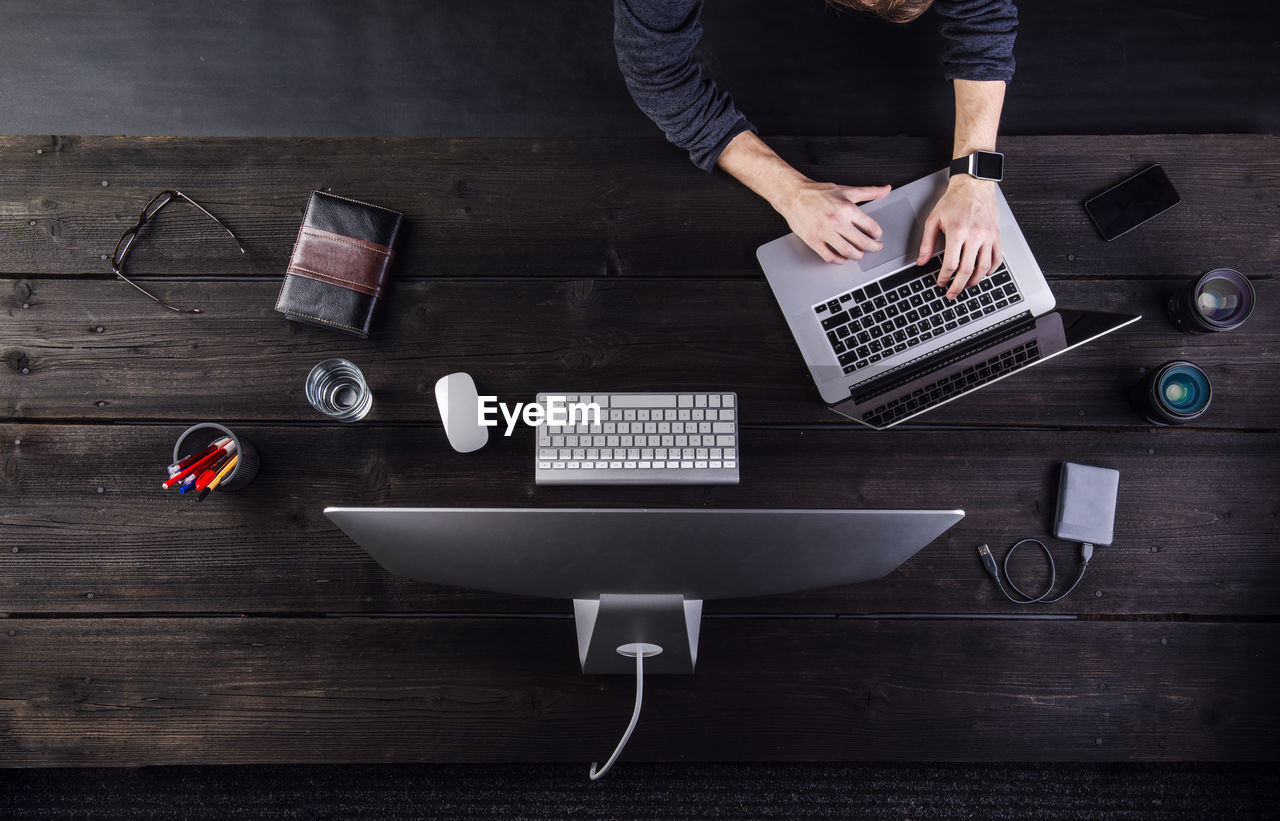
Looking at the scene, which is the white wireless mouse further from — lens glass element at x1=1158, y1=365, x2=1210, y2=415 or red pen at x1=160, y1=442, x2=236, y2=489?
lens glass element at x1=1158, y1=365, x2=1210, y2=415

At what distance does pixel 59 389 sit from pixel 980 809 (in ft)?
6.64

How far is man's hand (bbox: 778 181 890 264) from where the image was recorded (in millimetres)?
1050

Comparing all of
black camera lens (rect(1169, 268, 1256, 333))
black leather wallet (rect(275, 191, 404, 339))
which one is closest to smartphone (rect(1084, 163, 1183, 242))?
black camera lens (rect(1169, 268, 1256, 333))

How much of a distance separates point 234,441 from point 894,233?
109 cm

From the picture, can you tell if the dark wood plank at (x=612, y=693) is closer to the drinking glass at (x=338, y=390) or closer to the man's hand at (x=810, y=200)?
the drinking glass at (x=338, y=390)

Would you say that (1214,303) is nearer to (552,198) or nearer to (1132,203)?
(1132,203)

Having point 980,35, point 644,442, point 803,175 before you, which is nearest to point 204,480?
point 644,442

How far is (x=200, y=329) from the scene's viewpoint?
3.61ft

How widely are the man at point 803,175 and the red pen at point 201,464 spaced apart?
0.85 metres

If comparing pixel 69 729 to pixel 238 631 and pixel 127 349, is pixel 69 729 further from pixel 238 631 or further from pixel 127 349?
pixel 127 349

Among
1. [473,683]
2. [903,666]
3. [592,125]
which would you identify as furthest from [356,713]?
[592,125]

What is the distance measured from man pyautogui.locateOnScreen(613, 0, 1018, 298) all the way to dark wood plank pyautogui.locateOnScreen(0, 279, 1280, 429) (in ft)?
0.51

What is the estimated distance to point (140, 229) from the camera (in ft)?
3.67

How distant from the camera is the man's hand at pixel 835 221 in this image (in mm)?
1050
